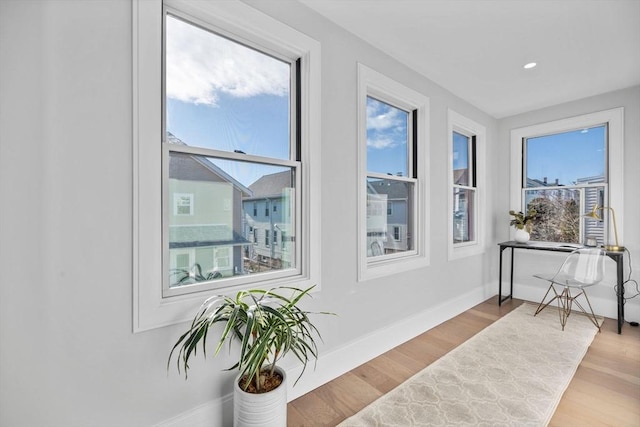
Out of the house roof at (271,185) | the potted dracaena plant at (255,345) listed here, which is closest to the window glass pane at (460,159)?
the house roof at (271,185)

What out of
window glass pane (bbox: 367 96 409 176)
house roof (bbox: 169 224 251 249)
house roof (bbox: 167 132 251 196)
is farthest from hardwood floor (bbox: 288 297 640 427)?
window glass pane (bbox: 367 96 409 176)

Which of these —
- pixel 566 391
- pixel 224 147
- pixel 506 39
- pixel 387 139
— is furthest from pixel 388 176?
pixel 566 391

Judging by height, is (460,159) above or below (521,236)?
above

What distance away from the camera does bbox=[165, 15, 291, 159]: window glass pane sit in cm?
156

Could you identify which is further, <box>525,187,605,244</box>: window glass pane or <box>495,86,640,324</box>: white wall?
<box>525,187,605,244</box>: window glass pane

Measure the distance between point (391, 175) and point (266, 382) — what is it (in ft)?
6.52

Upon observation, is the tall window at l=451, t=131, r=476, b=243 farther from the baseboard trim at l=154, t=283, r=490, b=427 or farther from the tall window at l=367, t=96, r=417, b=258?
the tall window at l=367, t=96, r=417, b=258

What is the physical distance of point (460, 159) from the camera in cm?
377

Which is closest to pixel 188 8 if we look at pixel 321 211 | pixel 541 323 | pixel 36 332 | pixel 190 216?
pixel 190 216

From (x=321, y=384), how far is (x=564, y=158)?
Answer: 4.05 metres

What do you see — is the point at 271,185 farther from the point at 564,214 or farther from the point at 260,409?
the point at 564,214

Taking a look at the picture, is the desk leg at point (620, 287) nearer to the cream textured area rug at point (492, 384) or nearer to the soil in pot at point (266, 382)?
the cream textured area rug at point (492, 384)

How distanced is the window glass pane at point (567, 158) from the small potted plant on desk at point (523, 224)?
46cm

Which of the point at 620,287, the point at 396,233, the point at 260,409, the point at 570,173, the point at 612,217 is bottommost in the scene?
the point at 260,409
